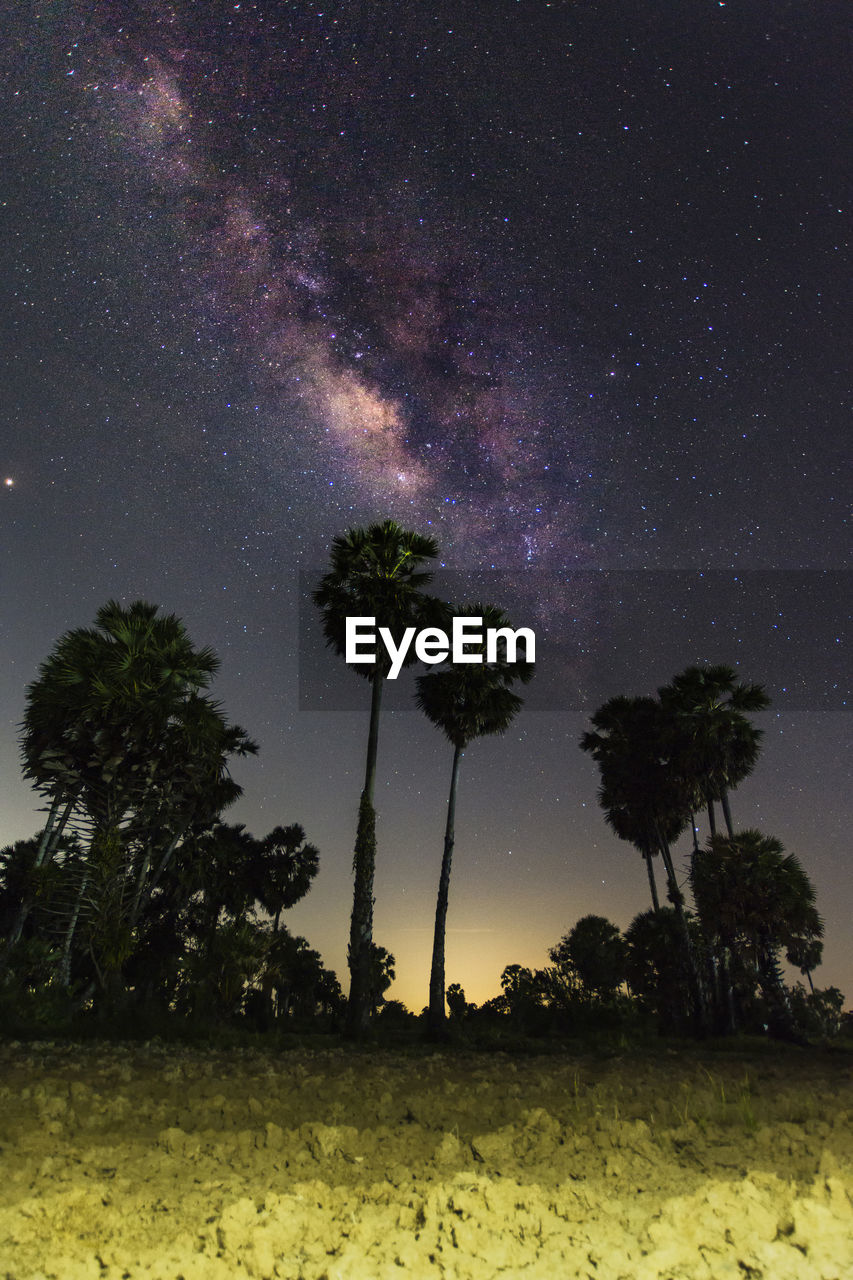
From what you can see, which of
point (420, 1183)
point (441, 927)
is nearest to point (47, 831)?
point (441, 927)

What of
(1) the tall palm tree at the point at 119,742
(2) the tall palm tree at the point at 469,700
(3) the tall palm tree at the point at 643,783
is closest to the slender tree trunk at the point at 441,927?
(2) the tall palm tree at the point at 469,700

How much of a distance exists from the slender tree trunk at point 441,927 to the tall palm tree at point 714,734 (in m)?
10.1

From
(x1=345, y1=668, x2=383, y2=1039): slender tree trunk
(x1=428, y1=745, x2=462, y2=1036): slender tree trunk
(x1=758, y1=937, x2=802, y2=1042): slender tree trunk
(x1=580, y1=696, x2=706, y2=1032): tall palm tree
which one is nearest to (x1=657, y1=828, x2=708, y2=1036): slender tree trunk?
(x1=580, y1=696, x2=706, y2=1032): tall palm tree

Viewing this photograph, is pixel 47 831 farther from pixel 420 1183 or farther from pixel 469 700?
pixel 420 1183

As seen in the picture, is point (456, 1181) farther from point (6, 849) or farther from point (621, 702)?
point (6, 849)

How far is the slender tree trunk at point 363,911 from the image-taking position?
1504 cm

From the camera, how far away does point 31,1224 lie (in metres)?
2.72

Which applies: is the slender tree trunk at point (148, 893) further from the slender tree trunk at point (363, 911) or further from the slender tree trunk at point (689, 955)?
the slender tree trunk at point (689, 955)

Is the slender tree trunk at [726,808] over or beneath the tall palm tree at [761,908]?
over

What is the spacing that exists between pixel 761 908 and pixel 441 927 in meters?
10.9

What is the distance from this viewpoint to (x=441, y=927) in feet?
62.4

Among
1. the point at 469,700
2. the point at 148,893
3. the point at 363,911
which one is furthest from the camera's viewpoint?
the point at 469,700

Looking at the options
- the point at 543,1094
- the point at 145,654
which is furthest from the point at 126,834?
the point at 543,1094

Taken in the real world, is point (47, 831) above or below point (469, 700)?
below
